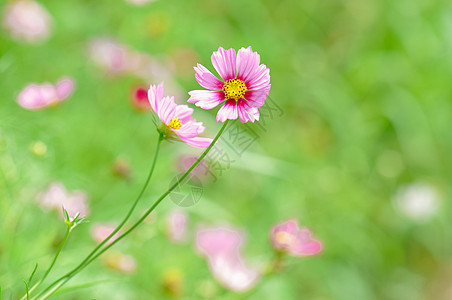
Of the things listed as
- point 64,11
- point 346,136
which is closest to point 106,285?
point 64,11

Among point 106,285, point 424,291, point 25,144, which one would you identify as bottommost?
point 106,285

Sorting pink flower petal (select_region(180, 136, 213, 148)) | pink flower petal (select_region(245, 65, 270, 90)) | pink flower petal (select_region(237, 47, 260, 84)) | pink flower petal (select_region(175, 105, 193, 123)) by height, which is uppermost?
pink flower petal (select_region(237, 47, 260, 84))

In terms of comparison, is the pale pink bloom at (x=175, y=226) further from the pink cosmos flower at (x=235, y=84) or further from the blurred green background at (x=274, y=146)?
the pink cosmos flower at (x=235, y=84)

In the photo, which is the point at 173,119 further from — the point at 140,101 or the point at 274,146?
the point at 274,146

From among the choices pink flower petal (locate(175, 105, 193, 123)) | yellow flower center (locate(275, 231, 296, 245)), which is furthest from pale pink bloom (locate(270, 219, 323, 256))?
pink flower petal (locate(175, 105, 193, 123))

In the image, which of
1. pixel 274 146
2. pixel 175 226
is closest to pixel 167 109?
pixel 175 226

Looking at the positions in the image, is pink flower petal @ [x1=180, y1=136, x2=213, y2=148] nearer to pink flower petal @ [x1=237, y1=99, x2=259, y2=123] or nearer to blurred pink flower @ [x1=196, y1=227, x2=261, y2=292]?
pink flower petal @ [x1=237, y1=99, x2=259, y2=123]

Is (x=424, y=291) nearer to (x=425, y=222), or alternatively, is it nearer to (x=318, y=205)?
(x=425, y=222)
